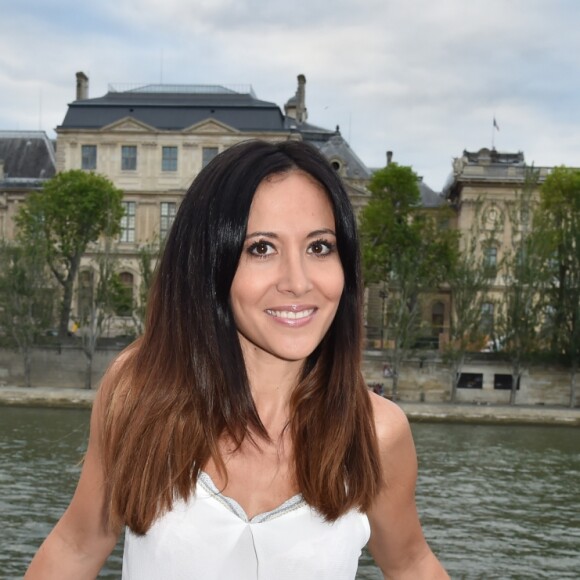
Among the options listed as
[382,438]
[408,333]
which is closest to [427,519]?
[382,438]

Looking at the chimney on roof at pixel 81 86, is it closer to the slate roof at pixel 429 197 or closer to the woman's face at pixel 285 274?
the slate roof at pixel 429 197

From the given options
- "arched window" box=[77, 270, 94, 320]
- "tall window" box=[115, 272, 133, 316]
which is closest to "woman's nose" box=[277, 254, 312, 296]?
"arched window" box=[77, 270, 94, 320]

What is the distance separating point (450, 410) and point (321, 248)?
90.8 ft

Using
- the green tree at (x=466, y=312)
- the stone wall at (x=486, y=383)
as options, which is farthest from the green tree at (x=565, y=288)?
the green tree at (x=466, y=312)

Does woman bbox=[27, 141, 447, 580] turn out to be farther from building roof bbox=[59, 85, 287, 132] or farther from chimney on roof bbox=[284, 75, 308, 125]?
chimney on roof bbox=[284, 75, 308, 125]

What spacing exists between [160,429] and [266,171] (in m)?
0.55

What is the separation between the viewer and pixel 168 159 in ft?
155

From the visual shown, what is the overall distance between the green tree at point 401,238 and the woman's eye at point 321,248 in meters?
32.4

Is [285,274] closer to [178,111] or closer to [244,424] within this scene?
[244,424]

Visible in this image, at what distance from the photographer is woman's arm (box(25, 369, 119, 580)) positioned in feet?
6.38

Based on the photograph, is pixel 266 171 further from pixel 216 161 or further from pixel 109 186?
pixel 109 186

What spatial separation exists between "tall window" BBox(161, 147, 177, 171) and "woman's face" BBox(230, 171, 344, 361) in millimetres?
45974

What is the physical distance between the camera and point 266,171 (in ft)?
6.29

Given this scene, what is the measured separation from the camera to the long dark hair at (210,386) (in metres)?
1.89
